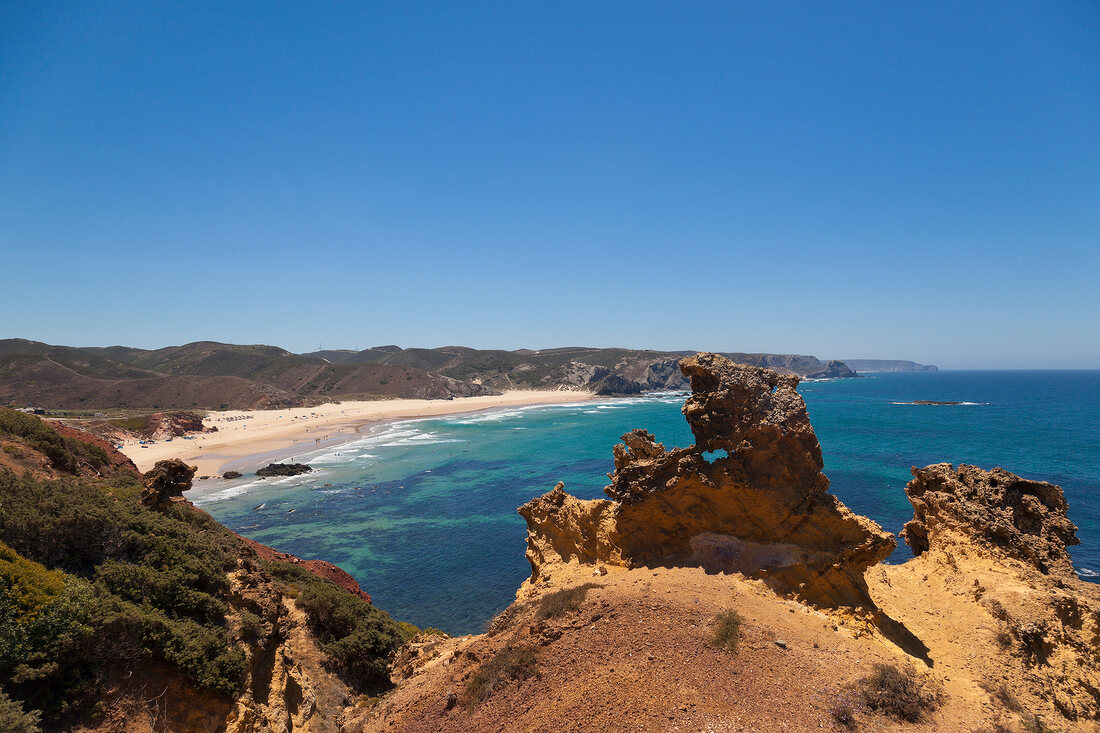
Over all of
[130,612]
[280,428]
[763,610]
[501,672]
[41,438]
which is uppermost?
[41,438]

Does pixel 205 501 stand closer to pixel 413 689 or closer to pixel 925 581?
pixel 413 689

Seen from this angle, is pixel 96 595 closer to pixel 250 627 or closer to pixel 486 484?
pixel 250 627

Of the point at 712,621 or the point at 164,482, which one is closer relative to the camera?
the point at 712,621

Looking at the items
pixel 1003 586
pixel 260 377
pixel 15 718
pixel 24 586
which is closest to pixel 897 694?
pixel 1003 586

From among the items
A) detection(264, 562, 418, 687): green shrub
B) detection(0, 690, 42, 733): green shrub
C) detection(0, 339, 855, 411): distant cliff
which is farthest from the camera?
detection(0, 339, 855, 411): distant cliff

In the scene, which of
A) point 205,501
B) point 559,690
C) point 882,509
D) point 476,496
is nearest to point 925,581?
point 559,690

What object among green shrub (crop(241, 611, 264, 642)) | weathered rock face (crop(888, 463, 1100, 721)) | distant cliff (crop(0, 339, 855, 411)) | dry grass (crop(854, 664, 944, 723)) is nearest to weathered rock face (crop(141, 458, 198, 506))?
green shrub (crop(241, 611, 264, 642))

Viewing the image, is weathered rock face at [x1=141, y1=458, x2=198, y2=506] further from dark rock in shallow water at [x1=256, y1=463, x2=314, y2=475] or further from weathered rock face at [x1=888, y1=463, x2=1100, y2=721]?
dark rock in shallow water at [x1=256, y1=463, x2=314, y2=475]
